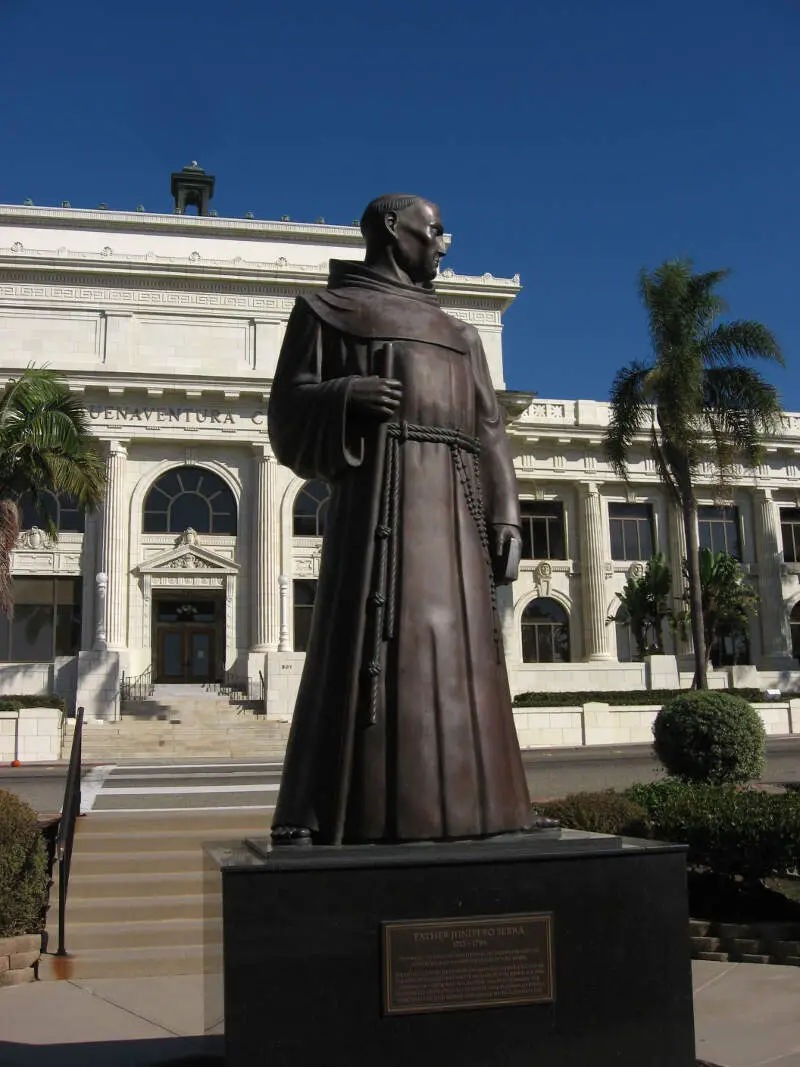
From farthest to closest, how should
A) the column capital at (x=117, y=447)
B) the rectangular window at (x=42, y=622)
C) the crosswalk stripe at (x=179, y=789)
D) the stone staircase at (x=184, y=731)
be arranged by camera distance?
the column capital at (x=117, y=447), the rectangular window at (x=42, y=622), the stone staircase at (x=184, y=731), the crosswalk stripe at (x=179, y=789)

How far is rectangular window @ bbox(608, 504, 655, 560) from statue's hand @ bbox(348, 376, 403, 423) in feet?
152

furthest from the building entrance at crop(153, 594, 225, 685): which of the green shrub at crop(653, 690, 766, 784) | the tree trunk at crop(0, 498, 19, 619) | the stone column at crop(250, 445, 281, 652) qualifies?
the green shrub at crop(653, 690, 766, 784)

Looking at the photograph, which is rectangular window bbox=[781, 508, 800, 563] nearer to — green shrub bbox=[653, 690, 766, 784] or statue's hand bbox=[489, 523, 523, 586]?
green shrub bbox=[653, 690, 766, 784]

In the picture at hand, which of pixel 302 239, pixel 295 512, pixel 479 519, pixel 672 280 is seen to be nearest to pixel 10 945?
pixel 479 519

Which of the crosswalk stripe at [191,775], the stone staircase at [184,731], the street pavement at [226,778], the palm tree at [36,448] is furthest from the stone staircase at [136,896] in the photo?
the stone staircase at [184,731]

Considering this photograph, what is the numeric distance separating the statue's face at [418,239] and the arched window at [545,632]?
43.8 meters

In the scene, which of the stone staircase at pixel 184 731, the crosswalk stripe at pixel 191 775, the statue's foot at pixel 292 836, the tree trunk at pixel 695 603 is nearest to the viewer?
the statue's foot at pixel 292 836

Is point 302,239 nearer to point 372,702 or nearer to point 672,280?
point 672,280

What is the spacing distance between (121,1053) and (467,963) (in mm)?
2548

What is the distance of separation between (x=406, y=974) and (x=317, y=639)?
1.53 meters

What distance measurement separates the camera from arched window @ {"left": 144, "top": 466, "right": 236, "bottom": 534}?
43.8 metres

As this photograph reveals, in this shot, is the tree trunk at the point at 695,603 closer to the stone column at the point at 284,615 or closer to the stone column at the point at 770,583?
the stone column at the point at 284,615

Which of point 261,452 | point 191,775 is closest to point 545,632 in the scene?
point 261,452

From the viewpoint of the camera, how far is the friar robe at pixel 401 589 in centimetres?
460
